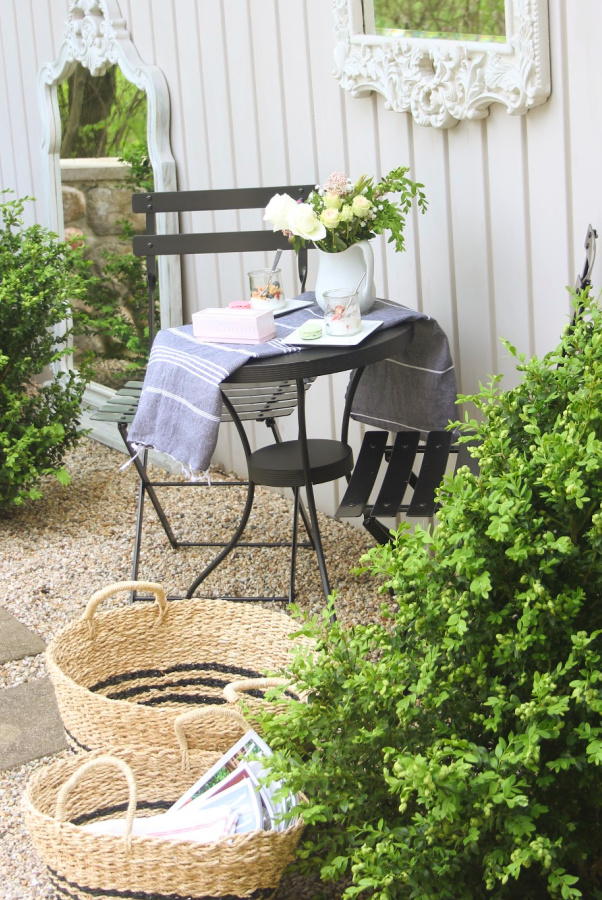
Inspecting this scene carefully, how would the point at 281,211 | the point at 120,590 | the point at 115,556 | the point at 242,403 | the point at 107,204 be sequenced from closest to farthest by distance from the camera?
the point at 120,590 < the point at 281,211 < the point at 242,403 < the point at 115,556 < the point at 107,204

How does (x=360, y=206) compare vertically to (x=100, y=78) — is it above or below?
below

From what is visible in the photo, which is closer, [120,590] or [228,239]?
[120,590]

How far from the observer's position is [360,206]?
125 inches

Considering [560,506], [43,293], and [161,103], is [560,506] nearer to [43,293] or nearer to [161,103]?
[43,293]

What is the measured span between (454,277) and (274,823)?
209 cm

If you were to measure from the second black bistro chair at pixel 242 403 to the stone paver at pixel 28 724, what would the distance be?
62cm

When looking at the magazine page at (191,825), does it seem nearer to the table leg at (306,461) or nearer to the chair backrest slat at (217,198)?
the table leg at (306,461)

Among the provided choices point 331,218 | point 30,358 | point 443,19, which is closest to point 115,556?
point 30,358

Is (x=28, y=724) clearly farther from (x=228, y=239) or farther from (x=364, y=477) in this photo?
(x=228, y=239)

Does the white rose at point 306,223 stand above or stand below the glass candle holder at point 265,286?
above

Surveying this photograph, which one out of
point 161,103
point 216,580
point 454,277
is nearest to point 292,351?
point 454,277

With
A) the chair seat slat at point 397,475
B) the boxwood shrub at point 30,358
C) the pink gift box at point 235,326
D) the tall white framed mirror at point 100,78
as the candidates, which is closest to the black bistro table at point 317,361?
the pink gift box at point 235,326

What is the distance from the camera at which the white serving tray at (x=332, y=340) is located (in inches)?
121

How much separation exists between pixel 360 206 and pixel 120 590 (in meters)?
1.36
